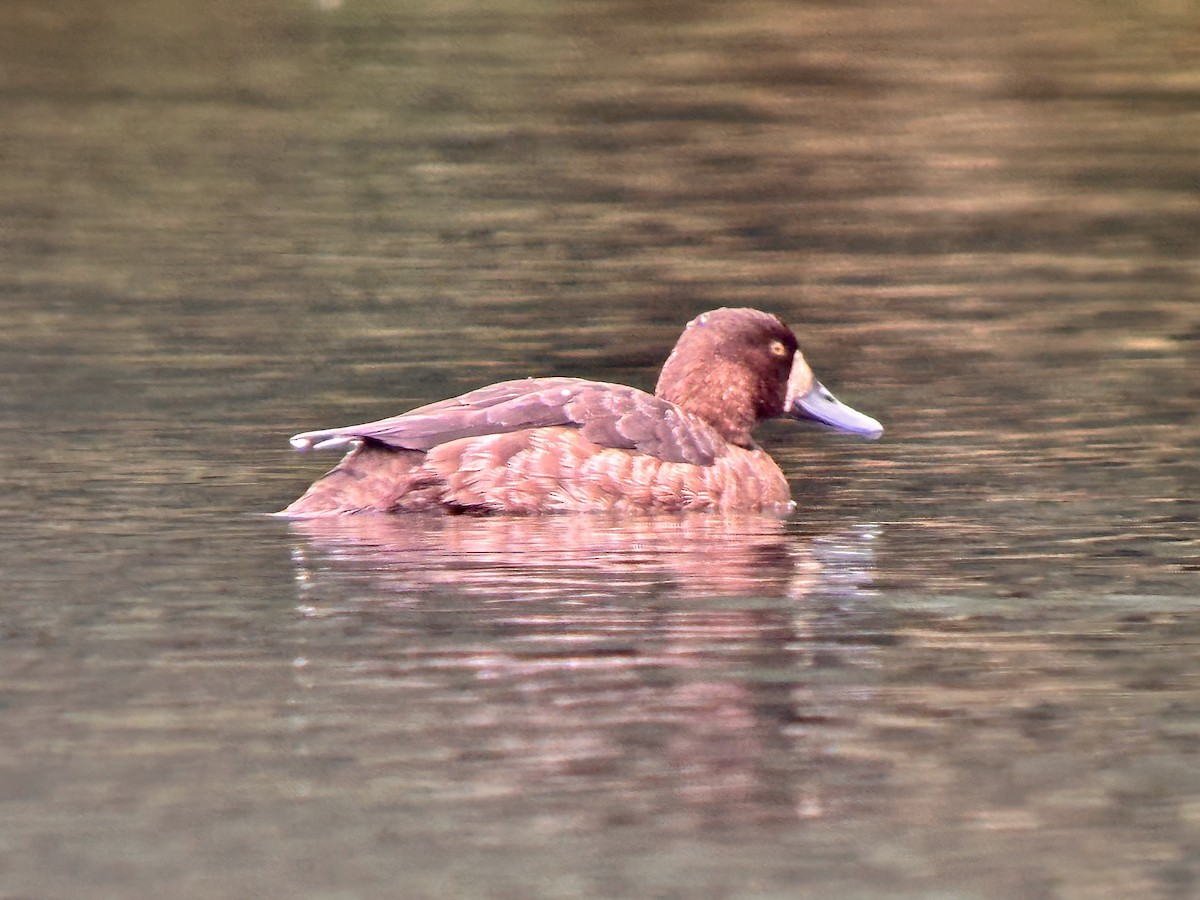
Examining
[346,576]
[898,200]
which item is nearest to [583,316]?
[898,200]

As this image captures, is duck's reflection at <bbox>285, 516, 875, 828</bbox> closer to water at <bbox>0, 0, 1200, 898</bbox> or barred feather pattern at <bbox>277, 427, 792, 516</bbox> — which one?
water at <bbox>0, 0, 1200, 898</bbox>

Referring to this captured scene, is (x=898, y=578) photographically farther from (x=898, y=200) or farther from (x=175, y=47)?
(x=175, y=47)

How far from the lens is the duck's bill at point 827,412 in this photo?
10430 mm

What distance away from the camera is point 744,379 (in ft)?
34.3

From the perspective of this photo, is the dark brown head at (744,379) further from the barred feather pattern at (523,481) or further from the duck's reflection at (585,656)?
the duck's reflection at (585,656)

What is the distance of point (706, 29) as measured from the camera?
2309 centimetres

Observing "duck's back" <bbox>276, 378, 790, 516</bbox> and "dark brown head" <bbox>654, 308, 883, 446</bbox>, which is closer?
"duck's back" <bbox>276, 378, 790, 516</bbox>

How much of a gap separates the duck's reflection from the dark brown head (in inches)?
50.8

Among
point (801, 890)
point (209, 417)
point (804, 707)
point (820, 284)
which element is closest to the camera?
point (801, 890)

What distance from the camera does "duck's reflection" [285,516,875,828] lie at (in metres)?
5.71

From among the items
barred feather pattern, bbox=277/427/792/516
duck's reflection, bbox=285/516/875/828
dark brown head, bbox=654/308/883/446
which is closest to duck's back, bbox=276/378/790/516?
barred feather pattern, bbox=277/427/792/516

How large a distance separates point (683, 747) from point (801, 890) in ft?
3.20

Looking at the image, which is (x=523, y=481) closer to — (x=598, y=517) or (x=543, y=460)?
(x=543, y=460)

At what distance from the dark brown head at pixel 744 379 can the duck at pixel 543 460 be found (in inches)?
5.6
